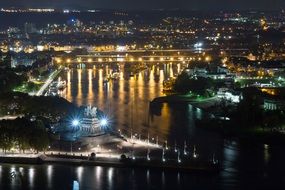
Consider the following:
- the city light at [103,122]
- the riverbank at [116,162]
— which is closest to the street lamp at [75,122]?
the city light at [103,122]

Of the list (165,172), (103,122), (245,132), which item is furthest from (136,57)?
(165,172)

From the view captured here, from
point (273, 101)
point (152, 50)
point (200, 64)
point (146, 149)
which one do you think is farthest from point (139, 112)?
point (152, 50)

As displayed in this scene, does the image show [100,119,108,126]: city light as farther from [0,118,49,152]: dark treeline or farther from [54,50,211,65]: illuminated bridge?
[54,50,211,65]: illuminated bridge

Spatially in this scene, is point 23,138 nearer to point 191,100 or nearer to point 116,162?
point 116,162

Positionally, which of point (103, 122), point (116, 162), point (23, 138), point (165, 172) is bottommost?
point (165, 172)

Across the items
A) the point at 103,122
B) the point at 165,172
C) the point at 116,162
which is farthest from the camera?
the point at 103,122

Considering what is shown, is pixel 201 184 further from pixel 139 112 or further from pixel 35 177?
pixel 139 112
